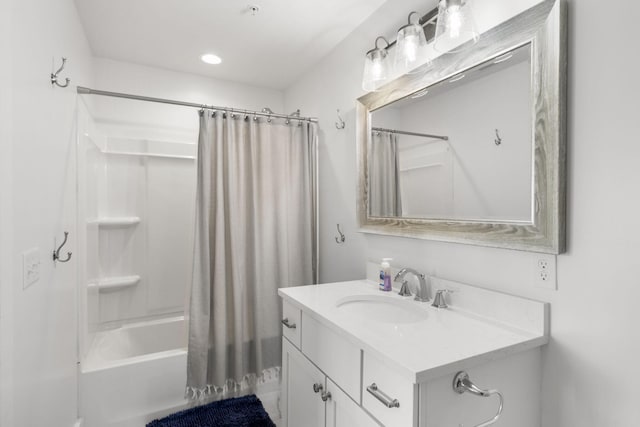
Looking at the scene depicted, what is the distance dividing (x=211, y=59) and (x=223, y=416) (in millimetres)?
2432

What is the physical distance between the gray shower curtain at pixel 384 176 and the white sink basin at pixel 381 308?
0.46m

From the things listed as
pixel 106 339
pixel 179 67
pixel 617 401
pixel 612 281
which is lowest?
pixel 106 339

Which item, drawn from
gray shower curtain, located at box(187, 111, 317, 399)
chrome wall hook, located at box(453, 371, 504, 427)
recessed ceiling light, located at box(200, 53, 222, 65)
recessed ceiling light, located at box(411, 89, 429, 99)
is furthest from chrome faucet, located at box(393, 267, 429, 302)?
recessed ceiling light, located at box(200, 53, 222, 65)

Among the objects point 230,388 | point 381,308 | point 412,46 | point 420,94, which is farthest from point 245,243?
point 412,46

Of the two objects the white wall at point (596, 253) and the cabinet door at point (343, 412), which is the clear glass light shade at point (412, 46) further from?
the cabinet door at point (343, 412)

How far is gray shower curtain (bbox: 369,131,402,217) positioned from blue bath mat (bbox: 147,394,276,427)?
1.41 metres

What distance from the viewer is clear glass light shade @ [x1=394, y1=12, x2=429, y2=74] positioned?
4.74 feet

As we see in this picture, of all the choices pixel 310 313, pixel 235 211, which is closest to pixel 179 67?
pixel 235 211

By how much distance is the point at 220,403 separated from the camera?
2.12m

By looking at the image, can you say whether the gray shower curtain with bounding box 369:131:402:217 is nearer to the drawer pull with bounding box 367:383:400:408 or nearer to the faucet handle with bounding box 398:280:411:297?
the faucet handle with bounding box 398:280:411:297

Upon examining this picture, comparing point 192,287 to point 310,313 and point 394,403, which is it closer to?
point 310,313

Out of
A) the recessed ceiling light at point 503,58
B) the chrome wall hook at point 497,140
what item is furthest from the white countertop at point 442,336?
the recessed ceiling light at point 503,58

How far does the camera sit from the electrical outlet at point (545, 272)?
1.05 metres

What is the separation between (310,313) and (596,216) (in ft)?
3.26
